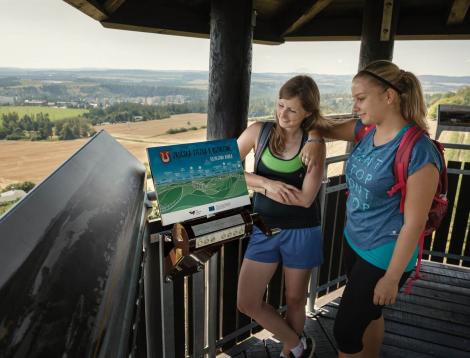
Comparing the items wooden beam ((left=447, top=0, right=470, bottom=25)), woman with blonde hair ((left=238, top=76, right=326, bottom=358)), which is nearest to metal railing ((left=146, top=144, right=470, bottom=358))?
woman with blonde hair ((left=238, top=76, right=326, bottom=358))

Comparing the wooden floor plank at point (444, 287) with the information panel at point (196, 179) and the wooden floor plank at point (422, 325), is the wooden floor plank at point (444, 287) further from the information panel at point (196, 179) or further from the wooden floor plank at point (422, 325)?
the information panel at point (196, 179)

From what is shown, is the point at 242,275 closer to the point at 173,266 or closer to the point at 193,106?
the point at 173,266

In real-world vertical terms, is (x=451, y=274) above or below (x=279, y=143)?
below

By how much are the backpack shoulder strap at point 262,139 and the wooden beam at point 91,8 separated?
1.53 meters

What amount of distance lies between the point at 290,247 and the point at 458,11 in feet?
10.4

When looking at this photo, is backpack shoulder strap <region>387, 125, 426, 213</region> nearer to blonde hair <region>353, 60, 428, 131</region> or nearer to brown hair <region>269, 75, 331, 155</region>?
blonde hair <region>353, 60, 428, 131</region>

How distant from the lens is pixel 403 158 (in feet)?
4.51

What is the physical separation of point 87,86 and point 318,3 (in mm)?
2226

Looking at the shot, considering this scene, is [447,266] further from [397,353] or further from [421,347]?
[397,353]

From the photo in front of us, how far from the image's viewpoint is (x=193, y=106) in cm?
517

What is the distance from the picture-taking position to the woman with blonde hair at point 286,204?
1657 millimetres

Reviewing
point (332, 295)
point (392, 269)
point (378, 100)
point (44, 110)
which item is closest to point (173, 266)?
point (392, 269)

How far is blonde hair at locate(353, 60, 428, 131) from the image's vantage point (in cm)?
145

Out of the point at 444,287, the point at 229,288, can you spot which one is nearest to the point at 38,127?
the point at 229,288
